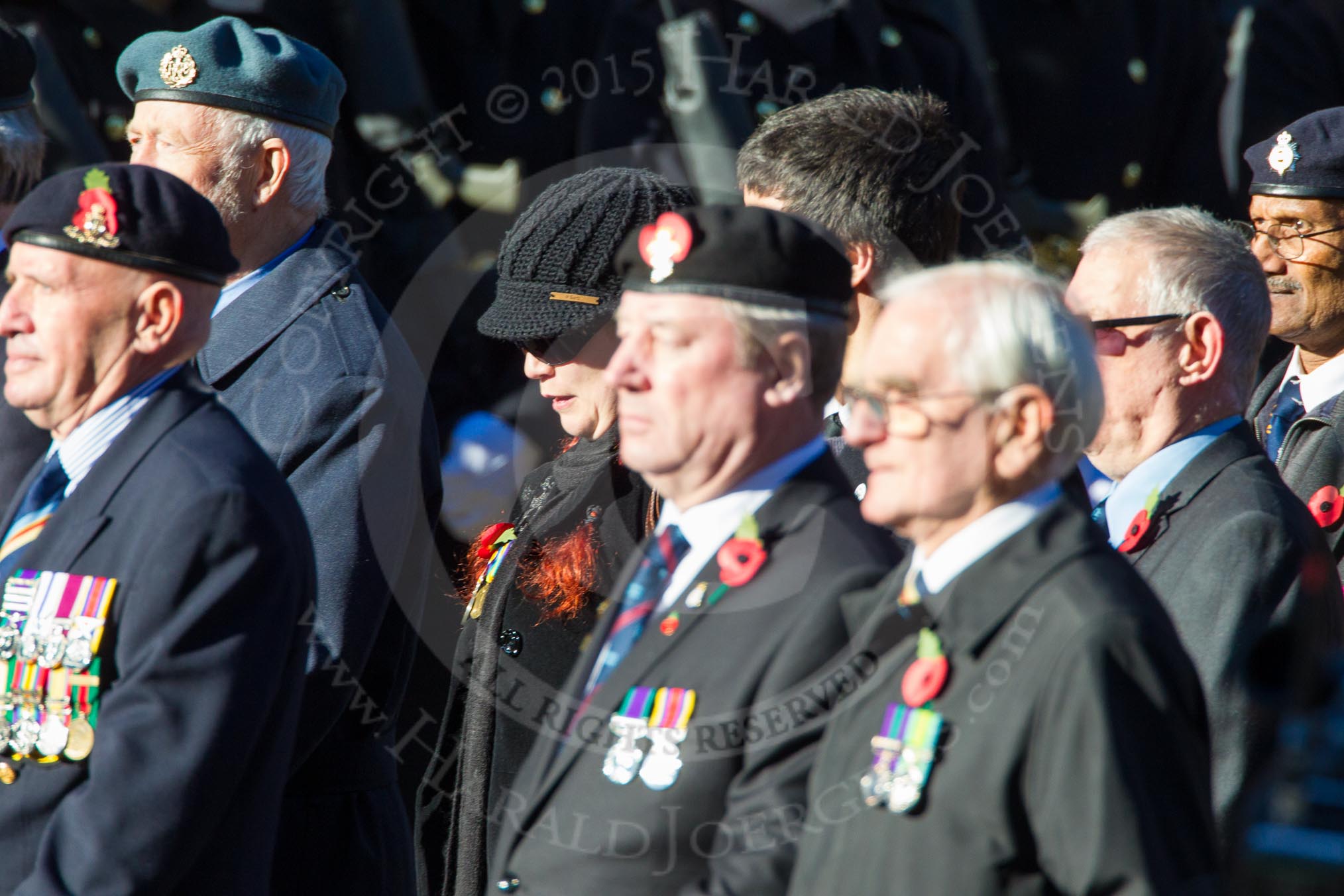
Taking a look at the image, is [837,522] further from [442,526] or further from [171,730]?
[442,526]

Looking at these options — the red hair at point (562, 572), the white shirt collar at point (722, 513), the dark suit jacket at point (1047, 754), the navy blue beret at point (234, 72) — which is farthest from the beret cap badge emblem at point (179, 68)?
the dark suit jacket at point (1047, 754)

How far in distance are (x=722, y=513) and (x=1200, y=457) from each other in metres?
0.96

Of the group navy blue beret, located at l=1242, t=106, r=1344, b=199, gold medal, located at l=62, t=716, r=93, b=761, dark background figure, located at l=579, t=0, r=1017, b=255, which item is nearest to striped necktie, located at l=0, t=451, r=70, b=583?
gold medal, located at l=62, t=716, r=93, b=761

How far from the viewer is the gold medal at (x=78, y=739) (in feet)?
A: 7.28

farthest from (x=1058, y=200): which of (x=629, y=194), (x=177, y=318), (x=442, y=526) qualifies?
(x=177, y=318)

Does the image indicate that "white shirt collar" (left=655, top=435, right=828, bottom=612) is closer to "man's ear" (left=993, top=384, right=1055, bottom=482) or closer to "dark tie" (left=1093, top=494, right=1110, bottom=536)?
"man's ear" (left=993, top=384, right=1055, bottom=482)

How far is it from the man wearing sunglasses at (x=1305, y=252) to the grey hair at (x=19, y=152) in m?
2.79

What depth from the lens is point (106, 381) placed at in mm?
2381

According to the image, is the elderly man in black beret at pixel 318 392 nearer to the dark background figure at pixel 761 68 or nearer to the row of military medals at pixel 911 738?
the row of military medals at pixel 911 738

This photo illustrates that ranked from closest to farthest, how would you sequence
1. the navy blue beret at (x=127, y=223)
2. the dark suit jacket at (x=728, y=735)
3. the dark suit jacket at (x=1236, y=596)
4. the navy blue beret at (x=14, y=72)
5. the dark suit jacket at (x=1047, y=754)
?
the dark suit jacket at (x=1047, y=754), the dark suit jacket at (x=728, y=735), the navy blue beret at (x=127, y=223), the dark suit jacket at (x=1236, y=596), the navy blue beret at (x=14, y=72)

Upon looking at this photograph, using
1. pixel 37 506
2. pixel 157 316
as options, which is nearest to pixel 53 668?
pixel 37 506

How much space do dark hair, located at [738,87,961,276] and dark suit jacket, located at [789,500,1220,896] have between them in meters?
1.19

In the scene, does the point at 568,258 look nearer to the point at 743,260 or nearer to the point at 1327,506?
the point at 743,260

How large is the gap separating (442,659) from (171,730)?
1.64 metres
